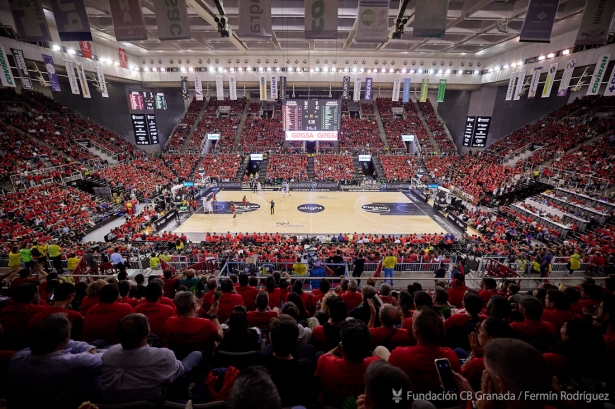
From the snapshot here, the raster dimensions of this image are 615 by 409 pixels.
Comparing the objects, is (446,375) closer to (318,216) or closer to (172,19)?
(172,19)

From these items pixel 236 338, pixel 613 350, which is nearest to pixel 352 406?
pixel 236 338

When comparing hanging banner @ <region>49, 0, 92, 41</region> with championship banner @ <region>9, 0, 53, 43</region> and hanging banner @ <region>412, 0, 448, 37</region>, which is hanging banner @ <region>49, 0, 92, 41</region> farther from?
hanging banner @ <region>412, 0, 448, 37</region>

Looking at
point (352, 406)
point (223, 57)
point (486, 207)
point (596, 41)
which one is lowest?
point (486, 207)

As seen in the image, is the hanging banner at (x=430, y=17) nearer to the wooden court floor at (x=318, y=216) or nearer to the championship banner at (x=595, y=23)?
→ the championship banner at (x=595, y=23)

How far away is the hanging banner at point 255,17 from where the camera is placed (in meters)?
12.1

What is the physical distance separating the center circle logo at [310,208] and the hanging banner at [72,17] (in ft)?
58.4

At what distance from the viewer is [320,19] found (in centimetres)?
1173

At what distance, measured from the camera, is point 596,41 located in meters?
12.3

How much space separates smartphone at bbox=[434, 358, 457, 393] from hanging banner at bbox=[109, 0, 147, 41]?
15.1m

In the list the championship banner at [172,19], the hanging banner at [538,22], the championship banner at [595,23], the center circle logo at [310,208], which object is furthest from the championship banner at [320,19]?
the center circle logo at [310,208]

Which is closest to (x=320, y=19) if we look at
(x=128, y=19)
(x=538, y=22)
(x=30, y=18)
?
(x=128, y=19)

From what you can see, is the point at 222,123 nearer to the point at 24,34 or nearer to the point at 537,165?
the point at 24,34

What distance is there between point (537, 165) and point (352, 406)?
33394mm

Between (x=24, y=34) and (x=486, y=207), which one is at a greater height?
(x=24, y=34)
